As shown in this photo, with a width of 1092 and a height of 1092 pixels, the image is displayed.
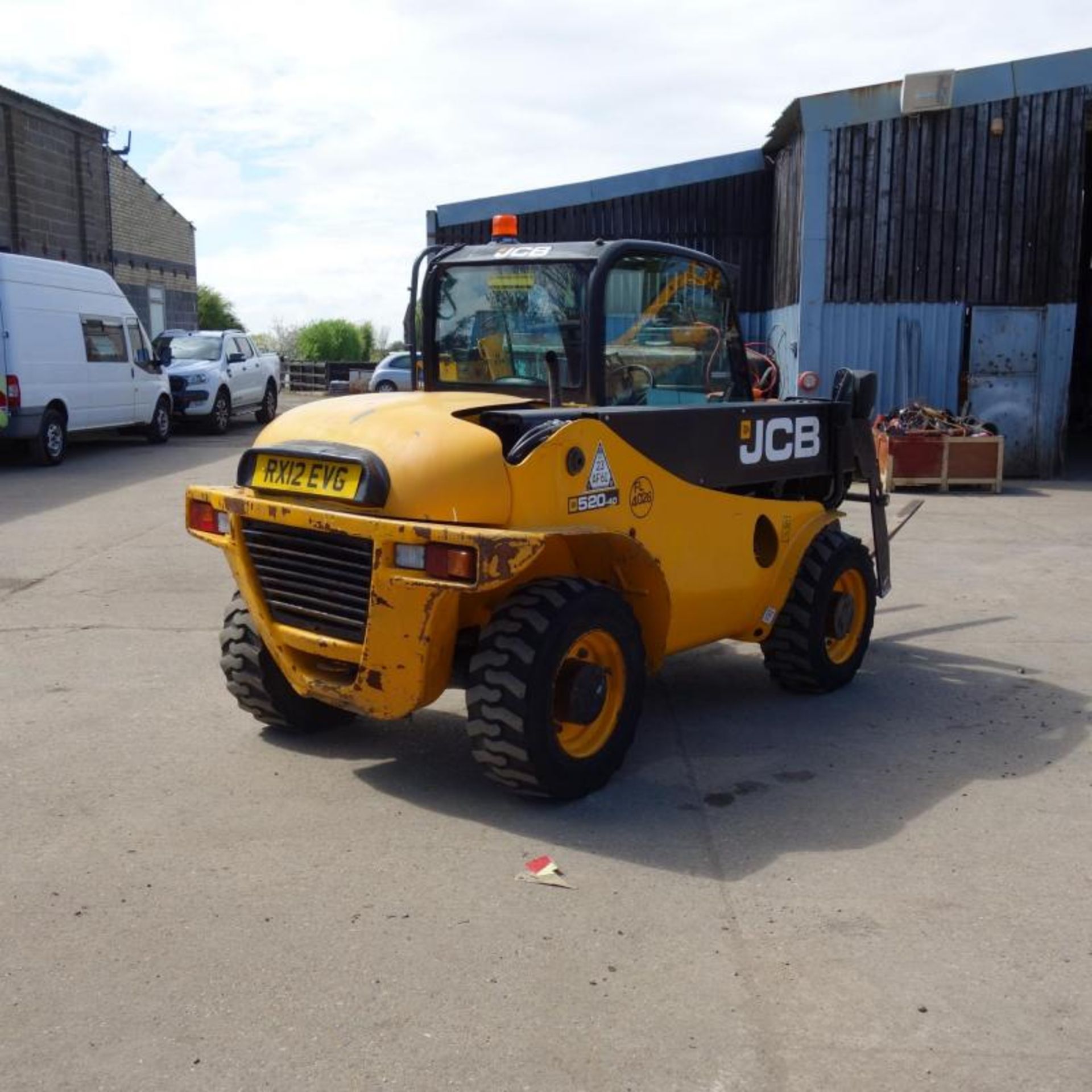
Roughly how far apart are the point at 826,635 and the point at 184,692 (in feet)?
10.7

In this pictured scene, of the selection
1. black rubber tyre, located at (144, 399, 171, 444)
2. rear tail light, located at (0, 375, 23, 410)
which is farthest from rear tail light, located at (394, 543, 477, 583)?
black rubber tyre, located at (144, 399, 171, 444)

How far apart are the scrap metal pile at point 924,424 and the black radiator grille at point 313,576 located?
11.4 metres

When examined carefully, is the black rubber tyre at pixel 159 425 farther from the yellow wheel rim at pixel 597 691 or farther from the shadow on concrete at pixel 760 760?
the yellow wheel rim at pixel 597 691

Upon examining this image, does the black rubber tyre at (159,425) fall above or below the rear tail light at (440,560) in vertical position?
below

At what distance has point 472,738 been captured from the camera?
4.62 metres

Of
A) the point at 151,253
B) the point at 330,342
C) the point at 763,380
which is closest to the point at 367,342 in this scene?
the point at 330,342

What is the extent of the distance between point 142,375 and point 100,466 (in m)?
2.78

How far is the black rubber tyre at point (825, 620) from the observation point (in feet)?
20.2

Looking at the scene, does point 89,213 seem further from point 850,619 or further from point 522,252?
point 850,619

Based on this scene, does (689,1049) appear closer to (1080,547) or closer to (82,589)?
(82,589)

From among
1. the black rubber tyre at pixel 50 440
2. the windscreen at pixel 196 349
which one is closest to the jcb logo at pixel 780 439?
the black rubber tyre at pixel 50 440

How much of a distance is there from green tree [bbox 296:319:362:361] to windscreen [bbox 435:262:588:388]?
4600 cm

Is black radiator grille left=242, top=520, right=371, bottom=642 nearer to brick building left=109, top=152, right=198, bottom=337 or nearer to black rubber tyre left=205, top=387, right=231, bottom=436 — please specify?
black rubber tyre left=205, top=387, right=231, bottom=436

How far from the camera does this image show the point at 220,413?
73.5 ft
